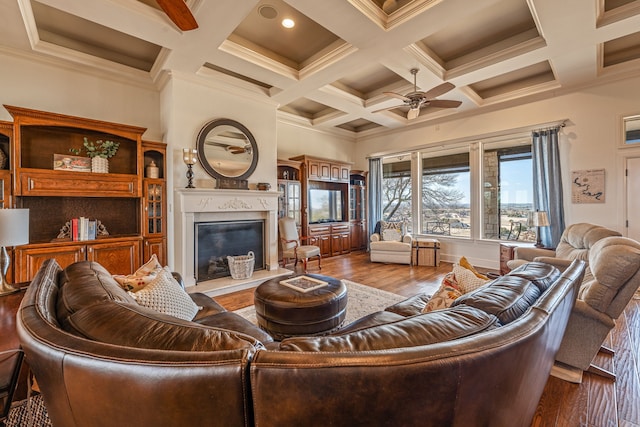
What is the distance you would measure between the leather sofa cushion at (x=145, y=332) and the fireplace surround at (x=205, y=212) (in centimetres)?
296

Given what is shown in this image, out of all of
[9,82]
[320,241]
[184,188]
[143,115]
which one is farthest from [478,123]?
[9,82]

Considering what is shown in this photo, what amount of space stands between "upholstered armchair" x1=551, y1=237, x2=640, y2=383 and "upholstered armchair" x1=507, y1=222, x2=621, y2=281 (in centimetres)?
89

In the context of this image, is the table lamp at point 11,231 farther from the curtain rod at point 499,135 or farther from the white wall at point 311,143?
the curtain rod at point 499,135

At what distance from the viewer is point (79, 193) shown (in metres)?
3.26

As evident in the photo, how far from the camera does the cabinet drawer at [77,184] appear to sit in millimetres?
2992

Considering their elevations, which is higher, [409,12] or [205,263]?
[409,12]

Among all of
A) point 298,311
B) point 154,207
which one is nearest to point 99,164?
point 154,207

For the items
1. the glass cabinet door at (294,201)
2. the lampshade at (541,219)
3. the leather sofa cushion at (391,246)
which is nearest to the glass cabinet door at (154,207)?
the glass cabinet door at (294,201)

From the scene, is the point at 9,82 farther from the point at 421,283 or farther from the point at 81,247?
the point at 421,283

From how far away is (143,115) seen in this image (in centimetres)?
408

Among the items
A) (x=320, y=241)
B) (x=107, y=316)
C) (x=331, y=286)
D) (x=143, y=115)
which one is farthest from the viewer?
(x=320, y=241)

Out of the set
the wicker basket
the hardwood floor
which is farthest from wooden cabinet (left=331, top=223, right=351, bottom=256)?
the hardwood floor

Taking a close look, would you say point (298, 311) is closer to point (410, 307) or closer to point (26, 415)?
→ point (410, 307)

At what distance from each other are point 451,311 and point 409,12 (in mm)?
2957
